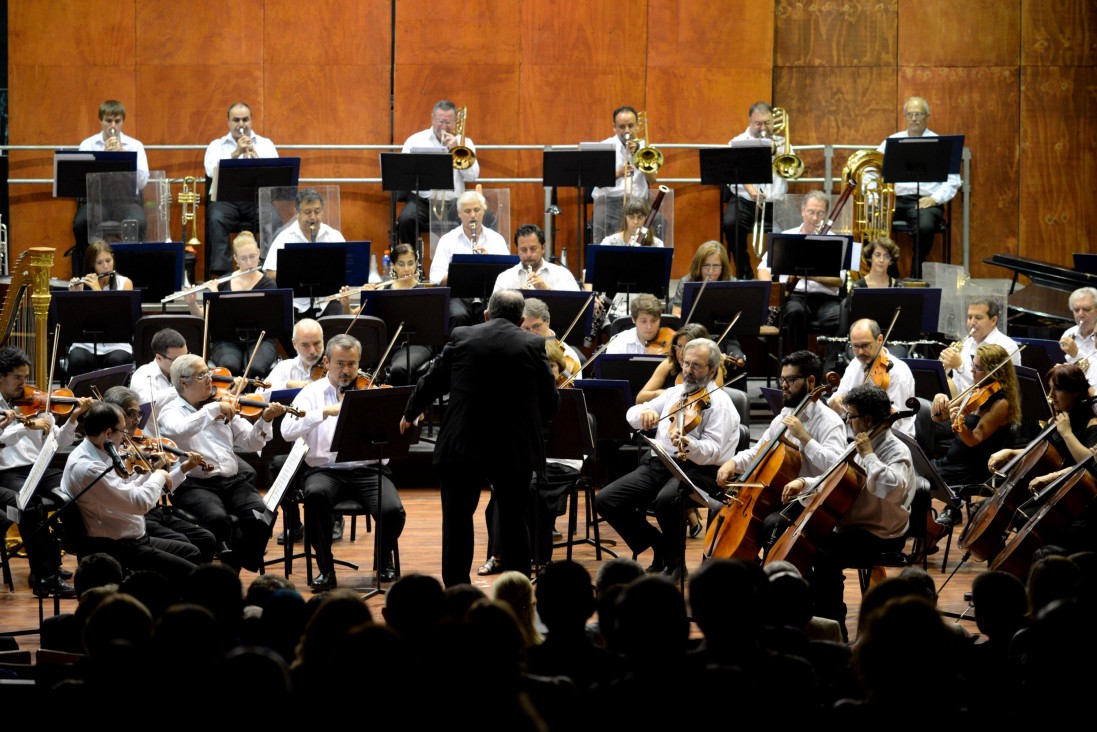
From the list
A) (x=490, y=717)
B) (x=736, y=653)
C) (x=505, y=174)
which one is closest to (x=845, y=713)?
(x=736, y=653)

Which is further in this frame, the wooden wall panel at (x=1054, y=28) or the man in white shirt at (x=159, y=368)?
the wooden wall panel at (x=1054, y=28)

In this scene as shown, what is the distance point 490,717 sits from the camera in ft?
8.46

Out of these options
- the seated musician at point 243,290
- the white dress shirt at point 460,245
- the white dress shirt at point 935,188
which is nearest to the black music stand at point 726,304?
the white dress shirt at point 460,245

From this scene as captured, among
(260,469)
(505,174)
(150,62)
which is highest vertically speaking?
(150,62)

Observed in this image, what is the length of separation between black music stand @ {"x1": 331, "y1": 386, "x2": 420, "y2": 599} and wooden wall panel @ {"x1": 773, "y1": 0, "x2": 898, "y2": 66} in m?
7.20

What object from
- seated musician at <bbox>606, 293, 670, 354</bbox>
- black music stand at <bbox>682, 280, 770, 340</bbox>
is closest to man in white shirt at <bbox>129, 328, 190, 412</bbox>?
seated musician at <bbox>606, 293, 670, 354</bbox>

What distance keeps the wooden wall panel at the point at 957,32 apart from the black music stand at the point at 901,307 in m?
4.13

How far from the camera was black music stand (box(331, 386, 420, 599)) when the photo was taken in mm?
6453

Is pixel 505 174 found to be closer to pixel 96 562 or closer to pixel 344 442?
pixel 344 442

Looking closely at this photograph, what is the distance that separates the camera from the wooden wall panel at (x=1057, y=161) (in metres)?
12.6

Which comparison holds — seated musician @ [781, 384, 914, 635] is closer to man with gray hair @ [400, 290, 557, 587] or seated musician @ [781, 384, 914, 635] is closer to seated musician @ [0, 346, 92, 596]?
man with gray hair @ [400, 290, 557, 587]

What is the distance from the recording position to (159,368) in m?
7.73

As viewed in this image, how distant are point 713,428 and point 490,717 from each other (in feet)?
15.3

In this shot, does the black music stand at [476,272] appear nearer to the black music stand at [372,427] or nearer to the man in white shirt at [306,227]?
the man in white shirt at [306,227]
